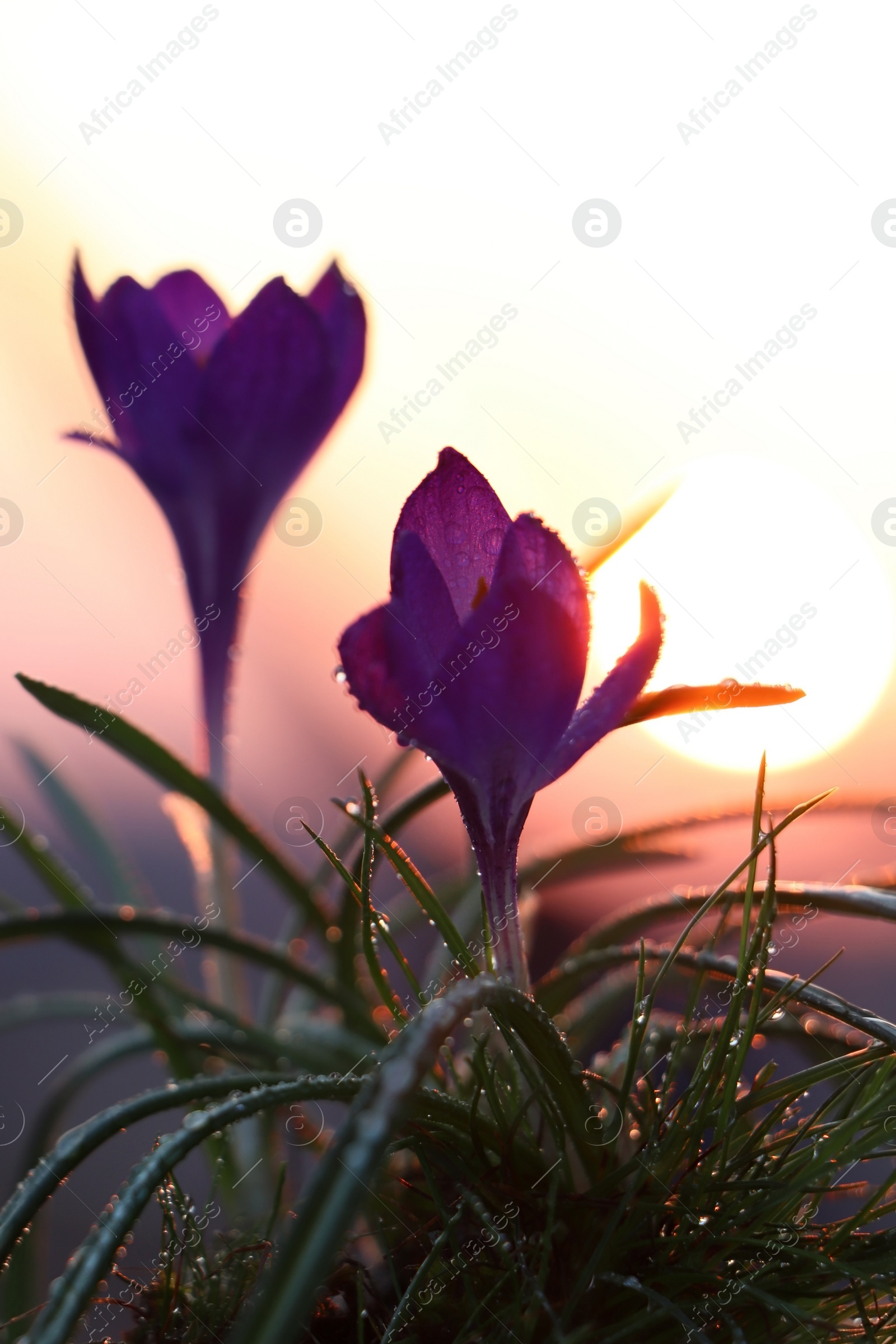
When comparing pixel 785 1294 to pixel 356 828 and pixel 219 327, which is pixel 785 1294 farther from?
pixel 219 327

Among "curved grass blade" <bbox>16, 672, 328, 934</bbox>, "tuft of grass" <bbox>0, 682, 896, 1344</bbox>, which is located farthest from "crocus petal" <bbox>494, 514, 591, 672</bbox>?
"curved grass blade" <bbox>16, 672, 328, 934</bbox>

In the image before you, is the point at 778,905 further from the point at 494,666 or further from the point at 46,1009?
the point at 46,1009

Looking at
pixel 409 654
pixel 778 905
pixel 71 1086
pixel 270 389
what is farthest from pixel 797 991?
pixel 71 1086

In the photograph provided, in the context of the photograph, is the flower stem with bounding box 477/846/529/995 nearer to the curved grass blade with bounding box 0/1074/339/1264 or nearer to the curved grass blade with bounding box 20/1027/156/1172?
the curved grass blade with bounding box 0/1074/339/1264

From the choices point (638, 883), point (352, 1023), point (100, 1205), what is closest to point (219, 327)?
point (352, 1023)

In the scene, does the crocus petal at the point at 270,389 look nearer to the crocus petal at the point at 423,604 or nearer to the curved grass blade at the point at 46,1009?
the crocus petal at the point at 423,604

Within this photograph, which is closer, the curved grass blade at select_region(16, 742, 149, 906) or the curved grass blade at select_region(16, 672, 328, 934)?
the curved grass blade at select_region(16, 672, 328, 934)
